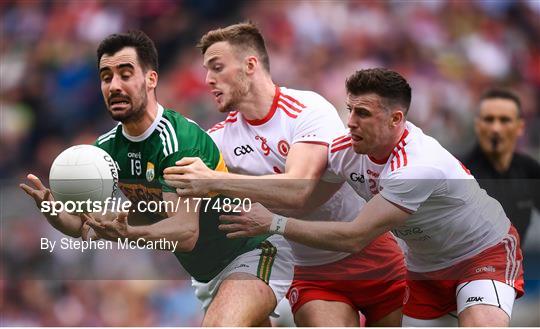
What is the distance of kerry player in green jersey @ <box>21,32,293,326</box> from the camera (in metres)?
5.04

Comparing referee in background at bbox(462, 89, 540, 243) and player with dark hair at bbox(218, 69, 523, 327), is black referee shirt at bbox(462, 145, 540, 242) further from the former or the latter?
player with dark hair at bbox(218, 69, 523, 327)

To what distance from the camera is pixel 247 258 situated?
5.25 m

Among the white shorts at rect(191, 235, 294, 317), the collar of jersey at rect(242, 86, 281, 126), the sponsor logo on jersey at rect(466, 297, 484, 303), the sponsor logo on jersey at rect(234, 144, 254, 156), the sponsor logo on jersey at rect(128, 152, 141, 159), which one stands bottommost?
the sponsor logo on jersey at rect(466, 297, 484, 303)

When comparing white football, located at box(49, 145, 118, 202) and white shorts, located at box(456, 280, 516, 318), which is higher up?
white football, located at box(49, 145, 118, 202)

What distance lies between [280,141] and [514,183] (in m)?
1.58

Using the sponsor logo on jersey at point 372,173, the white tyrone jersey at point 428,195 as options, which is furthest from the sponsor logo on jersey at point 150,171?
the sponsor logo on jersey at point 372,173

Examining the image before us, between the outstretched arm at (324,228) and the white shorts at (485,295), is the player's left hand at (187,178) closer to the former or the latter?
the outstretched arm at (324,228)

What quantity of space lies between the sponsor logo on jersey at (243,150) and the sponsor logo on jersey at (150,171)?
1.61 feet

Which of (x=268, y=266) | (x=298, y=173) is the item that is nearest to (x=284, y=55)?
(x=298, y=173)

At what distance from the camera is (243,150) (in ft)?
17.7

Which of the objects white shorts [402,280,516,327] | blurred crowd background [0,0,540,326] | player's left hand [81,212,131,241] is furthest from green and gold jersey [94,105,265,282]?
blurred crowd background [0,0,540,326]

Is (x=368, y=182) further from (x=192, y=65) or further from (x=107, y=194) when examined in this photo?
(x=192, y=65)

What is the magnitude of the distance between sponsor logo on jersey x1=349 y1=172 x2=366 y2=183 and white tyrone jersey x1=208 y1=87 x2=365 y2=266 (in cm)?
19

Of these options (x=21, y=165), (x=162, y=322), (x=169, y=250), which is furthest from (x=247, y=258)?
(x=21, y=165)
